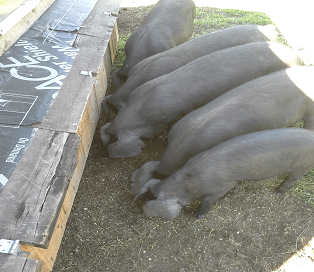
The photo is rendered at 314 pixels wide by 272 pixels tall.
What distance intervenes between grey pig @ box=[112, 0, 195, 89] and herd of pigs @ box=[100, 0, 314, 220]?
1.51ft

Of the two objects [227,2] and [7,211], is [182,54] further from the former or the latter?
[227,2]

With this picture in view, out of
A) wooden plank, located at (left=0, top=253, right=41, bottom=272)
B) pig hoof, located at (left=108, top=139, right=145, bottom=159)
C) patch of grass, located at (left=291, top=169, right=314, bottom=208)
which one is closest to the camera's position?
wooden plank, located at (left=0, top=253, right=41, bottom=272)

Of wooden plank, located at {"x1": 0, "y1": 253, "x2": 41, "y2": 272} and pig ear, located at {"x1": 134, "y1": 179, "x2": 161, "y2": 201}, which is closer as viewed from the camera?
wooden plank, located at {"x1": 0, "y1": 253, "x2": 41, "y2": 272}

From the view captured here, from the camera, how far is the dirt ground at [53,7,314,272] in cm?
228

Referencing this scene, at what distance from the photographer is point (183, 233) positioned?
2459 mm

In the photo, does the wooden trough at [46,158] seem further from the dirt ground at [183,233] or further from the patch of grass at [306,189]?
the patch of grass at [306,189]

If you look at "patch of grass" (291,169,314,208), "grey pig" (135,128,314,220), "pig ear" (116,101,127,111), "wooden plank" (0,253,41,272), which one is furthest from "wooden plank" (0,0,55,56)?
"patch of grass" (291,169,314,208)

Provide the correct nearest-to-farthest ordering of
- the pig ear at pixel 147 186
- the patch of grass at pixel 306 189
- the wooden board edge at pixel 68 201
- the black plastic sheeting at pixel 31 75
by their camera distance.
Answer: the wooden board edge at pixel 68 201
the black plastic sheeting at pixel 31 75
the pig ear at pixel 147 186
the patch of grass at pixel 306 189

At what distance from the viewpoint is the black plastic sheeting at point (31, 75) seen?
215 cm

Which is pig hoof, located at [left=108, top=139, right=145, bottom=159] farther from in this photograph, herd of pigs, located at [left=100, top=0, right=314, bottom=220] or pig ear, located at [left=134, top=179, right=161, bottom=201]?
pig ear, located at [left=134, top=179, right=161, bottom=201]

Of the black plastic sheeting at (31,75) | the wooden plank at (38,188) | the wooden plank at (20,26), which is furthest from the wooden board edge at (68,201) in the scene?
the wooden plank at (20,26)

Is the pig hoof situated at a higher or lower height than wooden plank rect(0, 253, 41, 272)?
lower

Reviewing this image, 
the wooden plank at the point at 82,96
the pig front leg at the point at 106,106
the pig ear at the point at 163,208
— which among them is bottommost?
the pig ear at the point at 163,208

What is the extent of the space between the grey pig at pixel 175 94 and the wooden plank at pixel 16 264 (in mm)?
1434
